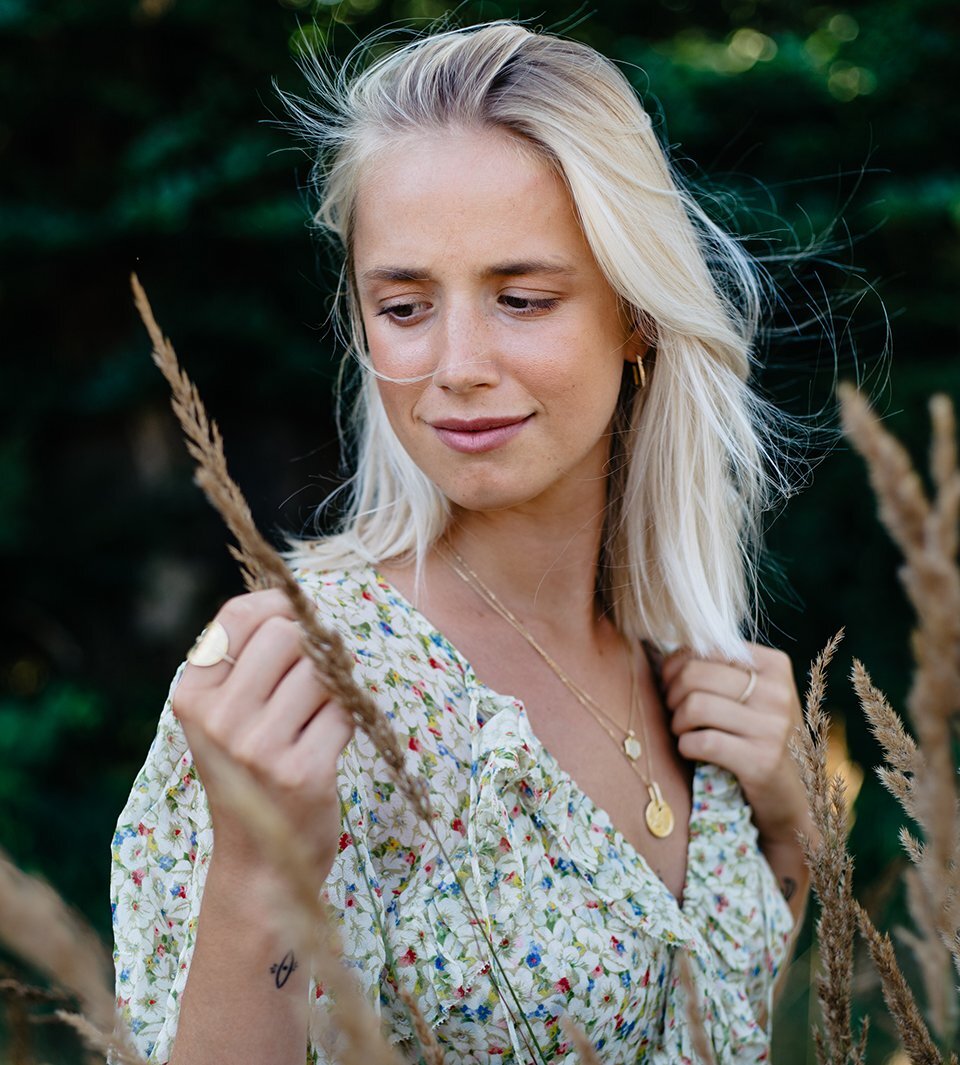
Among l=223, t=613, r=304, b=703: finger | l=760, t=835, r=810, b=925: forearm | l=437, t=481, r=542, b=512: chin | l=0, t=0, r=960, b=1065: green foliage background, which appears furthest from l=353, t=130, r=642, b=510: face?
l=0, t=0, r=960, b=1065: green foliage background

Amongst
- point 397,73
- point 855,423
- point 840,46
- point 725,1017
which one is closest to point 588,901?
point 725,1017

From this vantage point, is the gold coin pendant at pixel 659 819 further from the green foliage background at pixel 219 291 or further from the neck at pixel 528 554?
the green foliage background at pixel 219 291

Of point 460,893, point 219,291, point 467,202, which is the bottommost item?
point 460,893

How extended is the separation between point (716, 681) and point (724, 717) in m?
0.07

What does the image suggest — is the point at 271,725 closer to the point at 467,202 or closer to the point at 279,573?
the point at 279,573

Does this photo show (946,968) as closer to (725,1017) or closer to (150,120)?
(725,1017)

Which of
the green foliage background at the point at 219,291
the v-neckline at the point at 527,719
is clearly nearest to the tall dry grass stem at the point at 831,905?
the v-neckline at the point at 527,719

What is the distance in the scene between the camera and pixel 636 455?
220 cm

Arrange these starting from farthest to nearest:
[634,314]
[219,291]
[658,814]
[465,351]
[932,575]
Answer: [219,291] < [658,814] < [634,314] < [465,351] < [932,575]

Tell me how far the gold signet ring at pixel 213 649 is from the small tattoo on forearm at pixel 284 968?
343 mm

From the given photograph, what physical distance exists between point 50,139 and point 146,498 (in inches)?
58.6

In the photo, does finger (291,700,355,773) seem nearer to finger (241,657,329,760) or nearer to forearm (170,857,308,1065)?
finger (241,657,329,760)

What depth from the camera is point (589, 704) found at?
6.96 feet

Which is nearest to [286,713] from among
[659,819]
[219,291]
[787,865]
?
[659,819]
